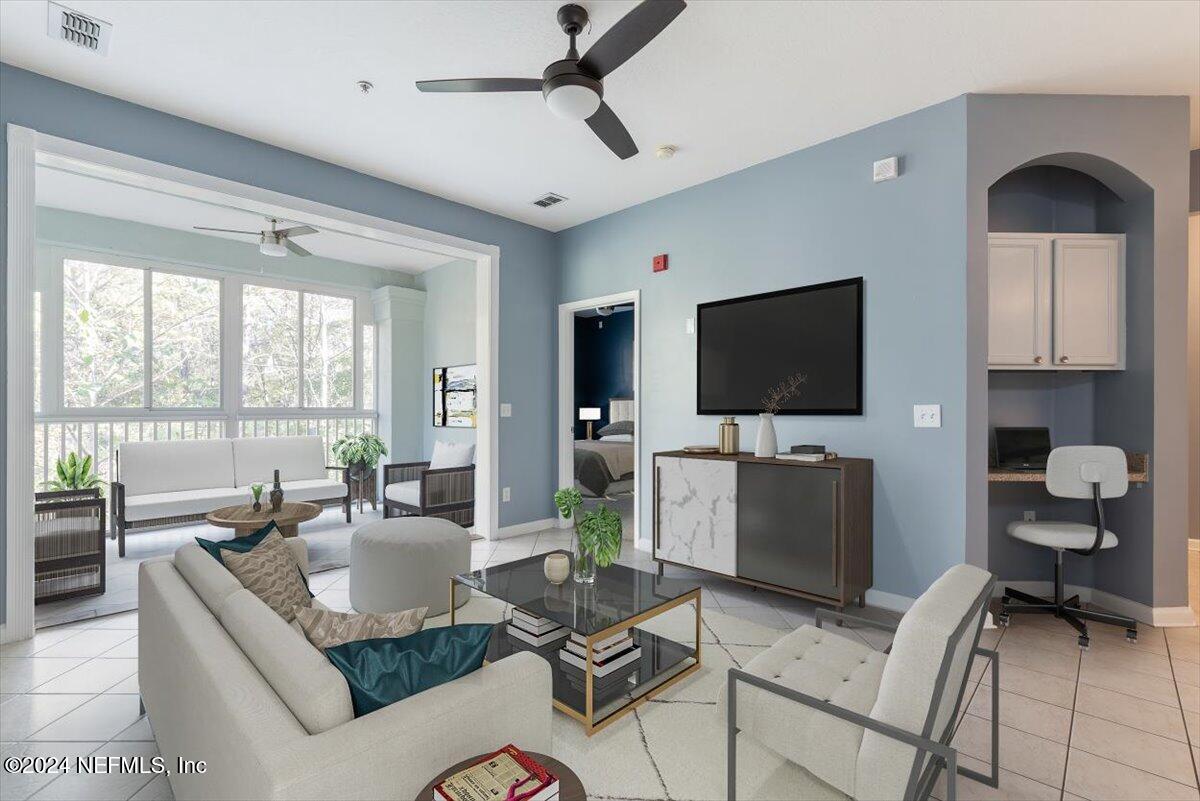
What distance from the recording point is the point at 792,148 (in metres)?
3.83

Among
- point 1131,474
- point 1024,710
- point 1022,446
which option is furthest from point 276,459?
point 1131,474

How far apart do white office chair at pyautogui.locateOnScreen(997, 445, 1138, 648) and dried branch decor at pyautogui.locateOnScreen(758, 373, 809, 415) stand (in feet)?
4.61

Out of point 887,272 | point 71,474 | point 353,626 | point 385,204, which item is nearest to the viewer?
point 353,626

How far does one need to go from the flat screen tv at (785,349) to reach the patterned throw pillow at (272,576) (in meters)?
3.09

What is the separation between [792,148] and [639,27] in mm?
2135

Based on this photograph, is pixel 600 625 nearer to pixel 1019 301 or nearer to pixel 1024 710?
pixel 1024 710

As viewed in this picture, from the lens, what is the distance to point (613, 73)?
9.80 feet

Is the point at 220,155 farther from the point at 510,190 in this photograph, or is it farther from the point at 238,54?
the point at 510,190

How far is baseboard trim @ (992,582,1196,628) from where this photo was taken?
124 inches

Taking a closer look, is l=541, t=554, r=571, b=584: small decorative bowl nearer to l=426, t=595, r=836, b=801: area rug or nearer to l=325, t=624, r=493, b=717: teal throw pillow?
l=426, t=595, r=836, b=801: area rug

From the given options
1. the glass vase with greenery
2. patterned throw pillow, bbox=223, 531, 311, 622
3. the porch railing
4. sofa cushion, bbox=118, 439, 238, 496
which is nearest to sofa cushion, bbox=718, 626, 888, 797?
patterned throw pillow, bbox=223, 531, 311, 622

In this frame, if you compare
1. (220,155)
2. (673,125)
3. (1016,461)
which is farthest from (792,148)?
(220,155)

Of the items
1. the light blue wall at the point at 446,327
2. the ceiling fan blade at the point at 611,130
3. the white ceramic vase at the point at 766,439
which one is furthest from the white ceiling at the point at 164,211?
the white ceramic vase at the point at 766,439

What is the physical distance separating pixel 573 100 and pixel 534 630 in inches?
89.2
